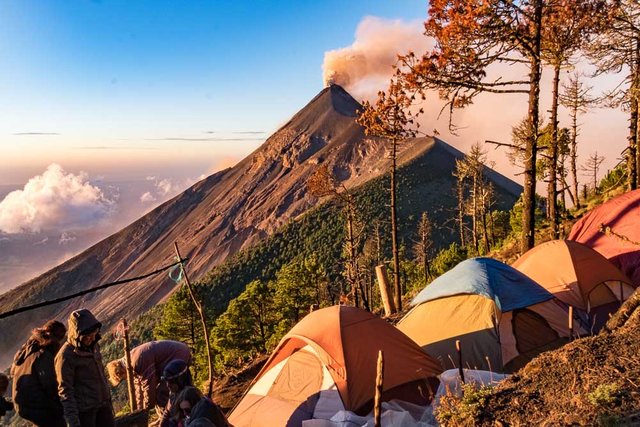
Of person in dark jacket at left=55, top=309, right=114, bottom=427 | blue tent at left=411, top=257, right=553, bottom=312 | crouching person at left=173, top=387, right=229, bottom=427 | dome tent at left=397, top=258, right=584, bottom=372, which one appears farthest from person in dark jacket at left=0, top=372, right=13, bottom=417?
blue tent at left=411, top=257, right=553, bottom=312

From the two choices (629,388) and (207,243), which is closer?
(629,388)

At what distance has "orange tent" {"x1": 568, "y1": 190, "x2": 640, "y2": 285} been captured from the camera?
1204 cm

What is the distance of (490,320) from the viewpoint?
356 inches

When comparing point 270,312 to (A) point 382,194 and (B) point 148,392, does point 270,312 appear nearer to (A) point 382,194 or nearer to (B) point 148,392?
(B) point 148,392

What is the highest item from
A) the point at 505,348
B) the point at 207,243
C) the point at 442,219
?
the point at 505,348

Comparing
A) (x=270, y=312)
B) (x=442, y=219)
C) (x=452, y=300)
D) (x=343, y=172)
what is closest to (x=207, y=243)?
(x=343, y=172)

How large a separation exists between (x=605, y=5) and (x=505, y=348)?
8028 millimetres

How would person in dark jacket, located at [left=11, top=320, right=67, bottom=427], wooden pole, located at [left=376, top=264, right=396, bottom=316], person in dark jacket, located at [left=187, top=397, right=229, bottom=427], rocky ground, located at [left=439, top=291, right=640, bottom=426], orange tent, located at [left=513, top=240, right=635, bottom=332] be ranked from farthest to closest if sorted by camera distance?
wooden pole, located at [left=376, top=264, right=396, bottom=316] < orange tent, located at [left=513, top=240, right=635, bottom=332] < person in dark jacket, located at [left=11, top=320, right=67, bottom=427] < person in dark jacket, located at [left=187, top=397, right=229, bottom=427] < rocky ground, located at [left=439, top=291, right=640, bottom=426]

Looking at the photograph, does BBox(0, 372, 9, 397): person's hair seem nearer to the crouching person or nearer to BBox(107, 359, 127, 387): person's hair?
the crouching person

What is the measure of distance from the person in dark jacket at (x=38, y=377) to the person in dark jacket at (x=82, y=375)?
1.21 ft

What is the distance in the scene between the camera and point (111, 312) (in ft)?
445

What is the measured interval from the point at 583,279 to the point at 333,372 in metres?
6.70

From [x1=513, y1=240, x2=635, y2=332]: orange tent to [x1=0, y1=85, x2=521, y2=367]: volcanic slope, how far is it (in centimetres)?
12712

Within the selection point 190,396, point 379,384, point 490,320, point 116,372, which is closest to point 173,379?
point 190,396
